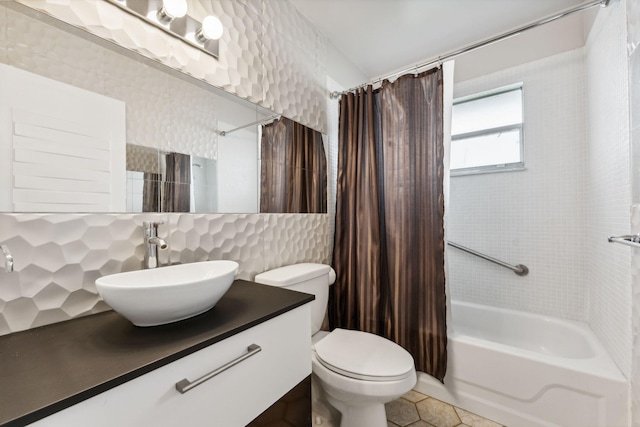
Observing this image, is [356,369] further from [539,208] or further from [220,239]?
[539,208]

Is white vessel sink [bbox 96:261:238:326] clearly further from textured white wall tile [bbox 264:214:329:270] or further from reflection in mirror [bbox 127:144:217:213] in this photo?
textured white wall tile [bbox 264:214:329:270]

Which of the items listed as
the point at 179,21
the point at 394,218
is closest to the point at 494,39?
the point at 394,218

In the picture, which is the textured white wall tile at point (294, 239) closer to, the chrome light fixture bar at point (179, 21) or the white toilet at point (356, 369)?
the white toilet at point (356, 369)

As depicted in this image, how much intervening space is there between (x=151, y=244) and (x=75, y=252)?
0.66 feet

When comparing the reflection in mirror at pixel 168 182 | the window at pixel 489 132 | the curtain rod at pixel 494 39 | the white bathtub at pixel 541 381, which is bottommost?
the white bathtub at pixel 541 381

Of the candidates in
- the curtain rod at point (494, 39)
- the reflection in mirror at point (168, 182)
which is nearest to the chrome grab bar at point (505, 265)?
the curtain rod at point (494, 39)

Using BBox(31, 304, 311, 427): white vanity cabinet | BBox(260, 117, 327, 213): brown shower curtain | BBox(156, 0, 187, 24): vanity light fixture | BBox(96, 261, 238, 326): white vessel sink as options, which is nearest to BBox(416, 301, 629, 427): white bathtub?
BBox(31, 304, 311, 427): white vanity cabinet

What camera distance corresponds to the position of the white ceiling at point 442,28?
1.67m

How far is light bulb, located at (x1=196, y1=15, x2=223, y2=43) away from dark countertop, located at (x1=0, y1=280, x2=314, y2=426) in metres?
1.13

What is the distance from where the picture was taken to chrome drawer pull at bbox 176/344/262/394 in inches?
23.6

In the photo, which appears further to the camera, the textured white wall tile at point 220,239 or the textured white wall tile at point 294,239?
the textured white wall tile at point 294,239

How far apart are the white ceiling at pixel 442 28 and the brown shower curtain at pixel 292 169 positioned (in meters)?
0.75

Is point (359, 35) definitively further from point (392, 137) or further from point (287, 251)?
point (287, 251)

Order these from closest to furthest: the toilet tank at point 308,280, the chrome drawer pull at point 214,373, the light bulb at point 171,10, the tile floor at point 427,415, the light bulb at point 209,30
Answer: the chrome drawer pull at point 214,373, the light bulb at point 171,10, the light bulb at point 209,30, the toilet tank at point 308,280, the tile floor at point 427,415
